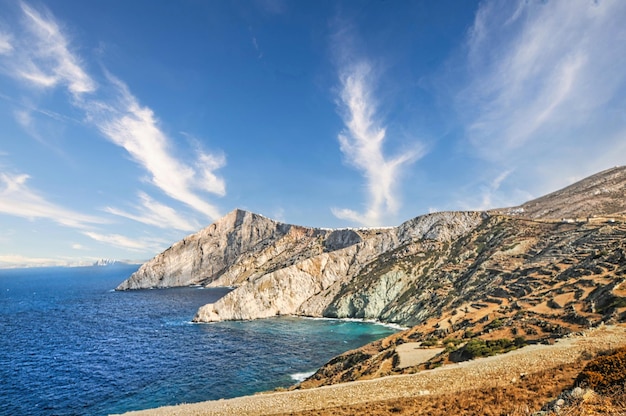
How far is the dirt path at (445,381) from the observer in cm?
2275

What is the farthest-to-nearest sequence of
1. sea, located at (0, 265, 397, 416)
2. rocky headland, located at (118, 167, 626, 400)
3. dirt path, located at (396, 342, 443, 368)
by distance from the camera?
sea, located at (0, 265, 397, 416)
rocky headland, located at (118, 167, 626, 400)
dirt path, located at (396, 342, 443, 368)

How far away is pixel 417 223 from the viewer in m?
154

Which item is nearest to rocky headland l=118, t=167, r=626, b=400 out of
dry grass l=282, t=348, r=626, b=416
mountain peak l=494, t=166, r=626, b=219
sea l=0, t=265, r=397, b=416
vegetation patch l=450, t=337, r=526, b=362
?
vegetation patch l=450, t=337, r=526, b=362

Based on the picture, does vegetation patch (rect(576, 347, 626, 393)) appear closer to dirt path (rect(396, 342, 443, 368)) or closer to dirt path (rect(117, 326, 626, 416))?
dirt path (rect(117, 326, 626, 416))

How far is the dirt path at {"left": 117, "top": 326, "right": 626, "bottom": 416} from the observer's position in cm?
2275

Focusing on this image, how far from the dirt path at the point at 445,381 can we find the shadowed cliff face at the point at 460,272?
12.5 metres

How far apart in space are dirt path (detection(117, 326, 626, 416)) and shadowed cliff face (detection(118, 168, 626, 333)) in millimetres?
12467

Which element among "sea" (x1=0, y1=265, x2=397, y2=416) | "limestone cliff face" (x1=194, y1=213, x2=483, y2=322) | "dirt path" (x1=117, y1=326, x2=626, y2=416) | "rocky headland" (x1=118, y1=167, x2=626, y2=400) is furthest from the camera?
Answer: "limestone cliff face" (x1=194, y1=213, x2=483, y2=322)

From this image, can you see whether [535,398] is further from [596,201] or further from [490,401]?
[596,201]

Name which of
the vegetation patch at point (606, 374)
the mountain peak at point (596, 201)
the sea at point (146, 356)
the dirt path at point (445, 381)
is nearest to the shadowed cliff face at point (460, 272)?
the mountain peak at point (596, 201)

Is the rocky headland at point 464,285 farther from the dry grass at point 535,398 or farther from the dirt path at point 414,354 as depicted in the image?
the dry grass at point 535,398

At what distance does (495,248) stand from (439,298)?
24.3 meters

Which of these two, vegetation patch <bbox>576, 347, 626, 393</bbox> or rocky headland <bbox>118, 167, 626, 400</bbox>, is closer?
vegetation patch <bbox>576, 347, 626, 393</bbox>

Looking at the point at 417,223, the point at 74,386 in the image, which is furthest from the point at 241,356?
the point at 417,223
